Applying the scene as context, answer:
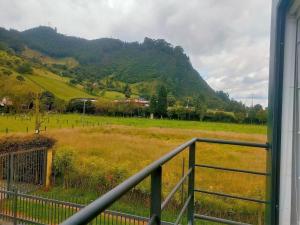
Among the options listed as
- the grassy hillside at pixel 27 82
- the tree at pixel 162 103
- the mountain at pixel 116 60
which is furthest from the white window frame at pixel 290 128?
the mountain at pixel 116 60

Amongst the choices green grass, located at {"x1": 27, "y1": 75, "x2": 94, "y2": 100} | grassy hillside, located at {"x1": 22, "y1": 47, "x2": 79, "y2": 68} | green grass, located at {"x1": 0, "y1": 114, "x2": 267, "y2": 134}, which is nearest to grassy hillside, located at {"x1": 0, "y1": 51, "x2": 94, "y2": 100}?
green grass, located at {"x1": 27, "y1": 75, "x2": 94, "y2": 100}

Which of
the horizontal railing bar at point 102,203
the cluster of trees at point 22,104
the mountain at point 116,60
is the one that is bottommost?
the horizontal railing bar at point 102,203

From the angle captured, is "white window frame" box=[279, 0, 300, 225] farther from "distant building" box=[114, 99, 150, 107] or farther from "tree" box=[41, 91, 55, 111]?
"tree" box=[41, 91, 55, 111]

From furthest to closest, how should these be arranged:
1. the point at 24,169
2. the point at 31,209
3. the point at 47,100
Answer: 1. the point at 47,100
2. the point at 24,169
3. the point at 31,209

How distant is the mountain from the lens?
1911 cm

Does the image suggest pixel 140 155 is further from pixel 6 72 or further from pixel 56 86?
pixel 56 86

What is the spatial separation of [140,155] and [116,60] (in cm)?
1461

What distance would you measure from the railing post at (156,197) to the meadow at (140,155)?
4916 mm

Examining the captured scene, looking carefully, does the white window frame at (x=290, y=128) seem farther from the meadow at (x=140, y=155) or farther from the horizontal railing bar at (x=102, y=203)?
the meadow at (x=140, y=155)

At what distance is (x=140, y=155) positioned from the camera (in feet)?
30.8

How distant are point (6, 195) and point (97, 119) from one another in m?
5.90

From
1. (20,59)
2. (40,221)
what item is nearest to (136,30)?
(20,59)

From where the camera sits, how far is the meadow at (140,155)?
21.9ft

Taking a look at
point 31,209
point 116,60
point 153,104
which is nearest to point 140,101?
point 153,104
